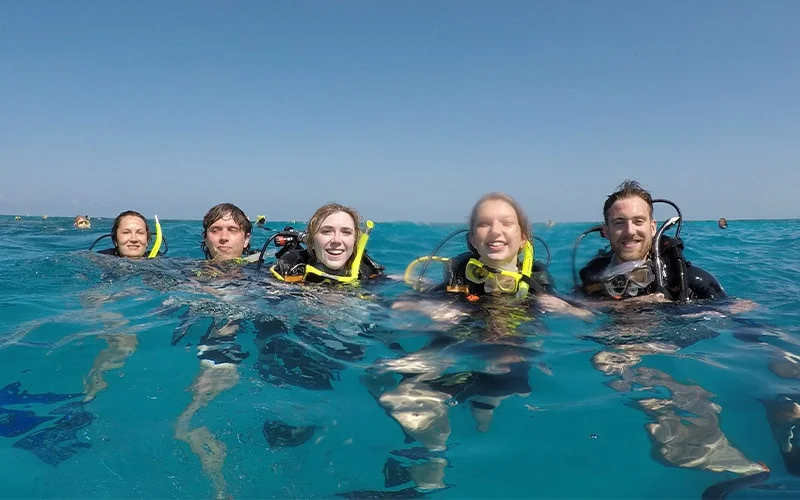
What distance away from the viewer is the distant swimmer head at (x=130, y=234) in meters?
7.20

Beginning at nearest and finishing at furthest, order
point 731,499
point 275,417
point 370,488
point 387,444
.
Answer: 1. point 731,499
2. point 370,488
3. point 387,444
4. point 275,417

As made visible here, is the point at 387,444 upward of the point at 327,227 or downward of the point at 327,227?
A: downward

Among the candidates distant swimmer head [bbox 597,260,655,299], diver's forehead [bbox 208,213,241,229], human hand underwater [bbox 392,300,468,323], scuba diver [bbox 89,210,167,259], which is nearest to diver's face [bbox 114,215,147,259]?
scuba diver [bbox 89,210,167,259]

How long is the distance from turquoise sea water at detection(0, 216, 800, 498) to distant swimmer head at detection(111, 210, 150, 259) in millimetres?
1968

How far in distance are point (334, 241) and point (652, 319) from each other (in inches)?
127

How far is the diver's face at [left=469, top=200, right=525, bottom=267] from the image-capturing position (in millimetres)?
4414

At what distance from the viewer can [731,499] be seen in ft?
7.36

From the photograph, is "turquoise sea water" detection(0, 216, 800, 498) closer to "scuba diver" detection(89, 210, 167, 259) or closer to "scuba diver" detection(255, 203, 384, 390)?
"scuba diver" detection(255, 203, 384, 390)

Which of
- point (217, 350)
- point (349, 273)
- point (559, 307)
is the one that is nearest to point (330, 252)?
point (349, 273)

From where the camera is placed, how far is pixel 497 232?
4395 millimetres

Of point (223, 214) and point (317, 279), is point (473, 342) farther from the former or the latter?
point (223, 214)

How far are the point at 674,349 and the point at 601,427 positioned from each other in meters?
1.35

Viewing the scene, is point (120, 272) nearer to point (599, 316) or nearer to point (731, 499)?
point (599, 316)

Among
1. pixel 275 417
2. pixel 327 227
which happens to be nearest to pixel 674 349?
pixel 275 417
